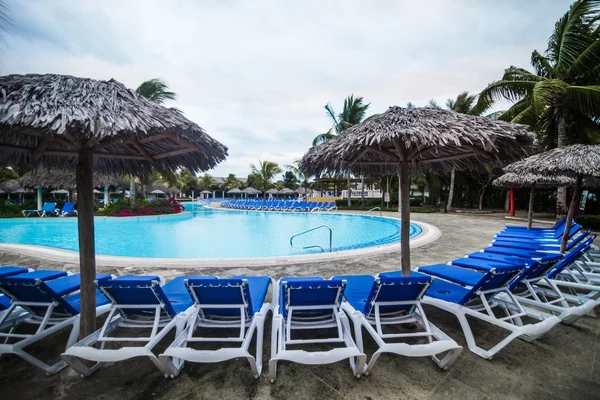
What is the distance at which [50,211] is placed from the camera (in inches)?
697

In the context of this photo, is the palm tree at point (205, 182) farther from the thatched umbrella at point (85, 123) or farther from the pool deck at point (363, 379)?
the pool deck at point (363, 379)

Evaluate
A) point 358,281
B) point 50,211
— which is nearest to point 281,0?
point 358,281

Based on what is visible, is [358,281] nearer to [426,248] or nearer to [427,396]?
[427,396]

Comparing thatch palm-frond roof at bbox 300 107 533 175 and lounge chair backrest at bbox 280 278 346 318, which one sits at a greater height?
thatch palm-frond roof at bbox 300 107 533 175

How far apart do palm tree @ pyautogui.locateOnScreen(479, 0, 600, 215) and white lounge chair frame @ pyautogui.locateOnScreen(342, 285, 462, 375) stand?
1190cm

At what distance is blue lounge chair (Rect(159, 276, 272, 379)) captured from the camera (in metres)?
2.09

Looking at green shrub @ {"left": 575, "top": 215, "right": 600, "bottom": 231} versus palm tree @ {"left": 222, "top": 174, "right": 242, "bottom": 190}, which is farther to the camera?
palm tree @ {"left": 222, "top": 174, "right": 242, "bottom": 190}

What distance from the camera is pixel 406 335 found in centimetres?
215

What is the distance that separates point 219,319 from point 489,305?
3.08m

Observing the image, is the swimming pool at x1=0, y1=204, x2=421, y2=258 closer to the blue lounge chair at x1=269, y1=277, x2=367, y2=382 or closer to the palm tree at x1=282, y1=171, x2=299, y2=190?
the blue lounge chair at x1=269, y1=277, x2=367, y2=382

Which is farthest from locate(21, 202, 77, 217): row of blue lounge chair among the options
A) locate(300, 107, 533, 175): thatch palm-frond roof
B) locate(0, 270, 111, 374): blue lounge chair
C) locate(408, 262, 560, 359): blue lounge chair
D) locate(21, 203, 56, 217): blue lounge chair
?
locate(408, 262, 560, 359): blue lounge chair

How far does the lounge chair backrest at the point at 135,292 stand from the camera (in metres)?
2.30

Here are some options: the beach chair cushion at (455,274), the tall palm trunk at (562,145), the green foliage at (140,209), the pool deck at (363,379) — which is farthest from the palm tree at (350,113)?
the pool deck at (363,379)

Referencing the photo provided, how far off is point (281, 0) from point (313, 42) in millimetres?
2111
